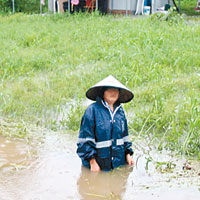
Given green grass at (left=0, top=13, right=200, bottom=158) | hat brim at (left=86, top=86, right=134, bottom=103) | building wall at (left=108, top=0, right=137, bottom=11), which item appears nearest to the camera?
hat brim at (left=86, top=86, right=134, bottom=103)

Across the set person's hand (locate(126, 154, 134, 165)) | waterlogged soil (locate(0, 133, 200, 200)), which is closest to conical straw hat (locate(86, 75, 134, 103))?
person's hand (locate(126, 154, 134, 165))

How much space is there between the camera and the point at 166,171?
4262 mm

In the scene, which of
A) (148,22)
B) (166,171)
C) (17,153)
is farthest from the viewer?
(148,22)

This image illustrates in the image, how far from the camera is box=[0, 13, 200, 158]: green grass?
5504 mm

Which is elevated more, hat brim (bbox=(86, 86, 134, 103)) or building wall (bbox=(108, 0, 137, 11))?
building wall (bbox=(108, 0, 137, 11))

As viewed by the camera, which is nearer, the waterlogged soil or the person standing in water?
the waterlogged soil

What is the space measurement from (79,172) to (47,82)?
11.1ft

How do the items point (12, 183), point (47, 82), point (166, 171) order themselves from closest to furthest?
point (12, 183) → point (166, 171) → point (47, 82)

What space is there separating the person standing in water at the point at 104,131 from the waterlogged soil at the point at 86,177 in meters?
0.20

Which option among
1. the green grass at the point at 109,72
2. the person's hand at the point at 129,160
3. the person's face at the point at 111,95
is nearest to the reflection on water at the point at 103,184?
the person's hand at the point at 129,160

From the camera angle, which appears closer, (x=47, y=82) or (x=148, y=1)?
(x=47, y=82)

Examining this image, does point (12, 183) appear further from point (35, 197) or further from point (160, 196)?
point (160, 196)

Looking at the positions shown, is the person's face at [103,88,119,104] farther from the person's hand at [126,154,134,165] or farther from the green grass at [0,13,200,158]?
the green grass at [0,13,200,158]

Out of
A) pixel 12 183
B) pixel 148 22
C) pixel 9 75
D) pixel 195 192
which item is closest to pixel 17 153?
pixel 12 183
